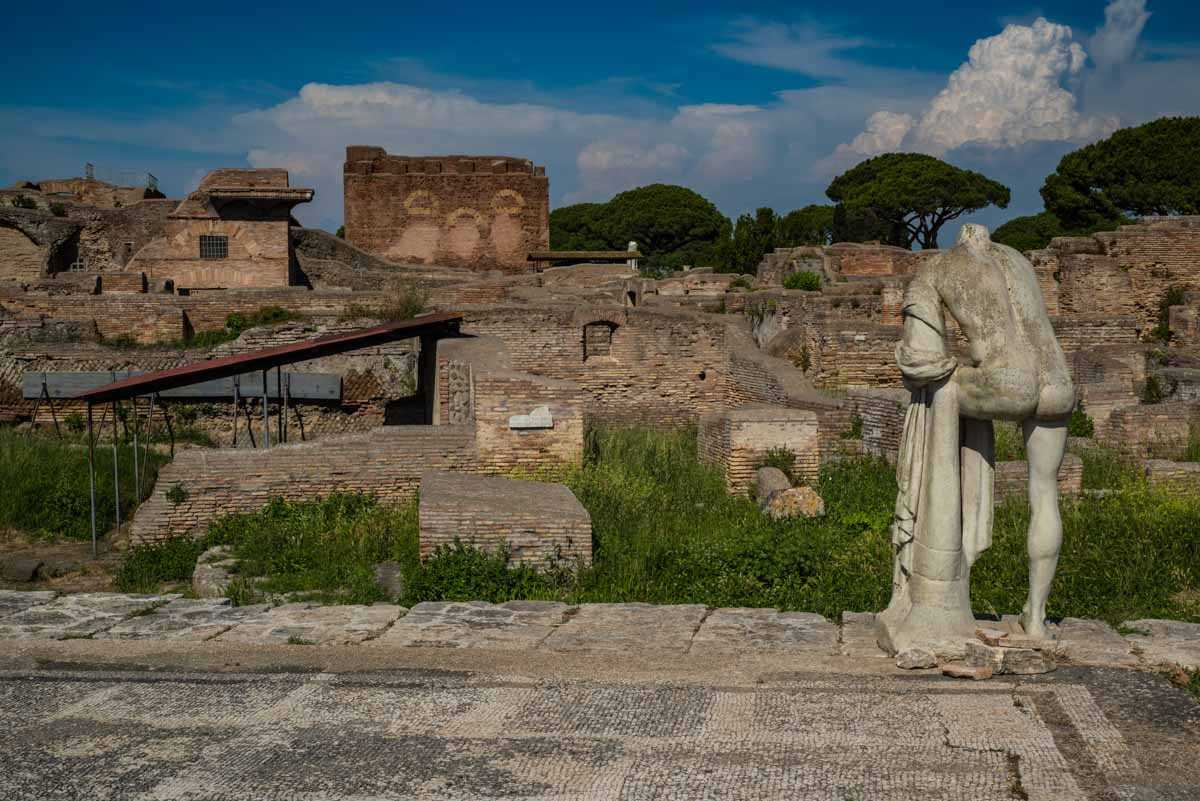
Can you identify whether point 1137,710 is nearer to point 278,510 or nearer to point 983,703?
point 983,703

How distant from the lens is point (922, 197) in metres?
50.3

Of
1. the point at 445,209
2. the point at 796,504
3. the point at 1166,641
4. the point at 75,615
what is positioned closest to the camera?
the point at 1166,641

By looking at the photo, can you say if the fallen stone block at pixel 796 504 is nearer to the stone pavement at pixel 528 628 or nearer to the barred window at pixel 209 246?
the stone pavement at pixel 528 628

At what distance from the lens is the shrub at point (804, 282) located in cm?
2269

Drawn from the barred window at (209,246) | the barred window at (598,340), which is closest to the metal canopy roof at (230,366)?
the barred window at (598,340)

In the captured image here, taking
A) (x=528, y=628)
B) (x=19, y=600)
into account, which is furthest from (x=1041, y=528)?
(x=19, y=600)

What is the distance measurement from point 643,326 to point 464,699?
11.2m

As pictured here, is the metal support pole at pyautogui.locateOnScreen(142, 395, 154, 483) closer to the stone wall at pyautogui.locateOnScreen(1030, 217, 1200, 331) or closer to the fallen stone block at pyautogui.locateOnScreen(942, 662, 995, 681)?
the fallen stone block at pyautogui.locateOnScreen(942, 662, 995, 681)

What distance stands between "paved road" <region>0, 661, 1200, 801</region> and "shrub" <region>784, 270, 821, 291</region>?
18.0m

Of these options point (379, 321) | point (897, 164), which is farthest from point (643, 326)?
point (897, 164)

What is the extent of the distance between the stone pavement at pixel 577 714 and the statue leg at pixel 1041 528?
24 cm

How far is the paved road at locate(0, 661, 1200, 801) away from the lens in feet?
13.5

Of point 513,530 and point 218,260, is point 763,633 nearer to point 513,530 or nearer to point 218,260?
point 513,530

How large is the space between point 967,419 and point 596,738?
7.25 feet
